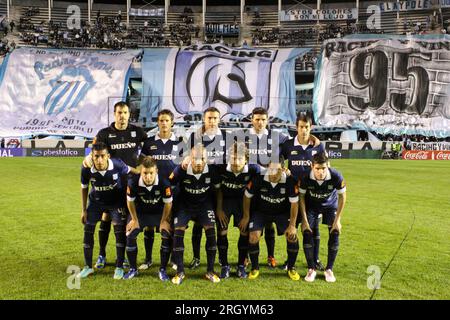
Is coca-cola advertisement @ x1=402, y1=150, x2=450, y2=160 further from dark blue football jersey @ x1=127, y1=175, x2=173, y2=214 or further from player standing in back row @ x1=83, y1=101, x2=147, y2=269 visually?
dark blue football jersey @ x1=127, y1=175, x2=173, y2=214

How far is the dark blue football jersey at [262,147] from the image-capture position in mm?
6344

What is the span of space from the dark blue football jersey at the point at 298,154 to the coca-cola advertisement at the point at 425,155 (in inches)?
1080

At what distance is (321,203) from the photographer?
19.7 ft

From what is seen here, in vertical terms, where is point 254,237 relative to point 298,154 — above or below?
below

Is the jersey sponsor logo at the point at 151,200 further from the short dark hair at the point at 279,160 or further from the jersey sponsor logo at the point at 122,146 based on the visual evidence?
the short dark hair at the point at 279,160

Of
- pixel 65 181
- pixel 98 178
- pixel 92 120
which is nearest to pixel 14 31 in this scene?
pixel 92 120

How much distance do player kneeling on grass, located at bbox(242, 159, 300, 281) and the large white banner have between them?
27.9 meters

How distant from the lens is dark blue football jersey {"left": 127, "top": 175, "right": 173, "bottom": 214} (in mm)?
5695

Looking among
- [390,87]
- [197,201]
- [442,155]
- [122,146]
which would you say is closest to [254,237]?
[197,201]

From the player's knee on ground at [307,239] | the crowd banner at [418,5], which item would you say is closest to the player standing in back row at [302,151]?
the player's knee on ground at [307,239]

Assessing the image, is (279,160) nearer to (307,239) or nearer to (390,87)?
(307,239)

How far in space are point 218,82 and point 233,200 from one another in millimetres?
28527

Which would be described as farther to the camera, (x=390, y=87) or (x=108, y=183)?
(x=390, y=87)

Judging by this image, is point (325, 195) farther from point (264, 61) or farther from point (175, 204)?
point (264, 61)
